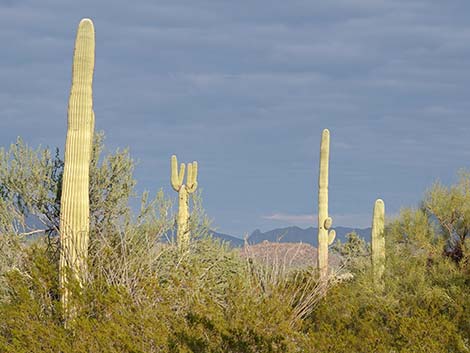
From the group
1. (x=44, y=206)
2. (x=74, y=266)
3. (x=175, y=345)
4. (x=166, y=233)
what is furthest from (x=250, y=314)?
(x=44, y=206)

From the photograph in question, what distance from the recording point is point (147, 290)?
11.2 meters

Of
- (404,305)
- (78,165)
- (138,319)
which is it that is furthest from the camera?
(404,305)

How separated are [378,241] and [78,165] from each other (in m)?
9.62

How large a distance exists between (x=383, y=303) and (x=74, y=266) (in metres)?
7.78

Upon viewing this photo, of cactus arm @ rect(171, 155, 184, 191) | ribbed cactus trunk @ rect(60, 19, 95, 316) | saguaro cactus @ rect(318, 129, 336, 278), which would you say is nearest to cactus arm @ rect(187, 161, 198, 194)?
cactus arm @ rect(171, 155, 184, 191)

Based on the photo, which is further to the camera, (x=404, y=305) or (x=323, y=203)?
(x=323, y=203)

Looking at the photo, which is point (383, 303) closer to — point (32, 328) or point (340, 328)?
point (340, 328)

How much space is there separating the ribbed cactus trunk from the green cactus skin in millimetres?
8684

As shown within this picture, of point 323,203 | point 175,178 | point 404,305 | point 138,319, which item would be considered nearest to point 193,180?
point 175,178

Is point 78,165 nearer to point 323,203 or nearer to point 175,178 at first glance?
point 175,178

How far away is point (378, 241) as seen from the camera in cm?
2012

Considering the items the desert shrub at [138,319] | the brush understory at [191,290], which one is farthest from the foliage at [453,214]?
the desert shrub at [138,319]

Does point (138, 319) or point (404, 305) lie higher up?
point (138, 319)

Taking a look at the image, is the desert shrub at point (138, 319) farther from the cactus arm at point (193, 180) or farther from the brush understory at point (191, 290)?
the cactus arm at point (193, 180)
